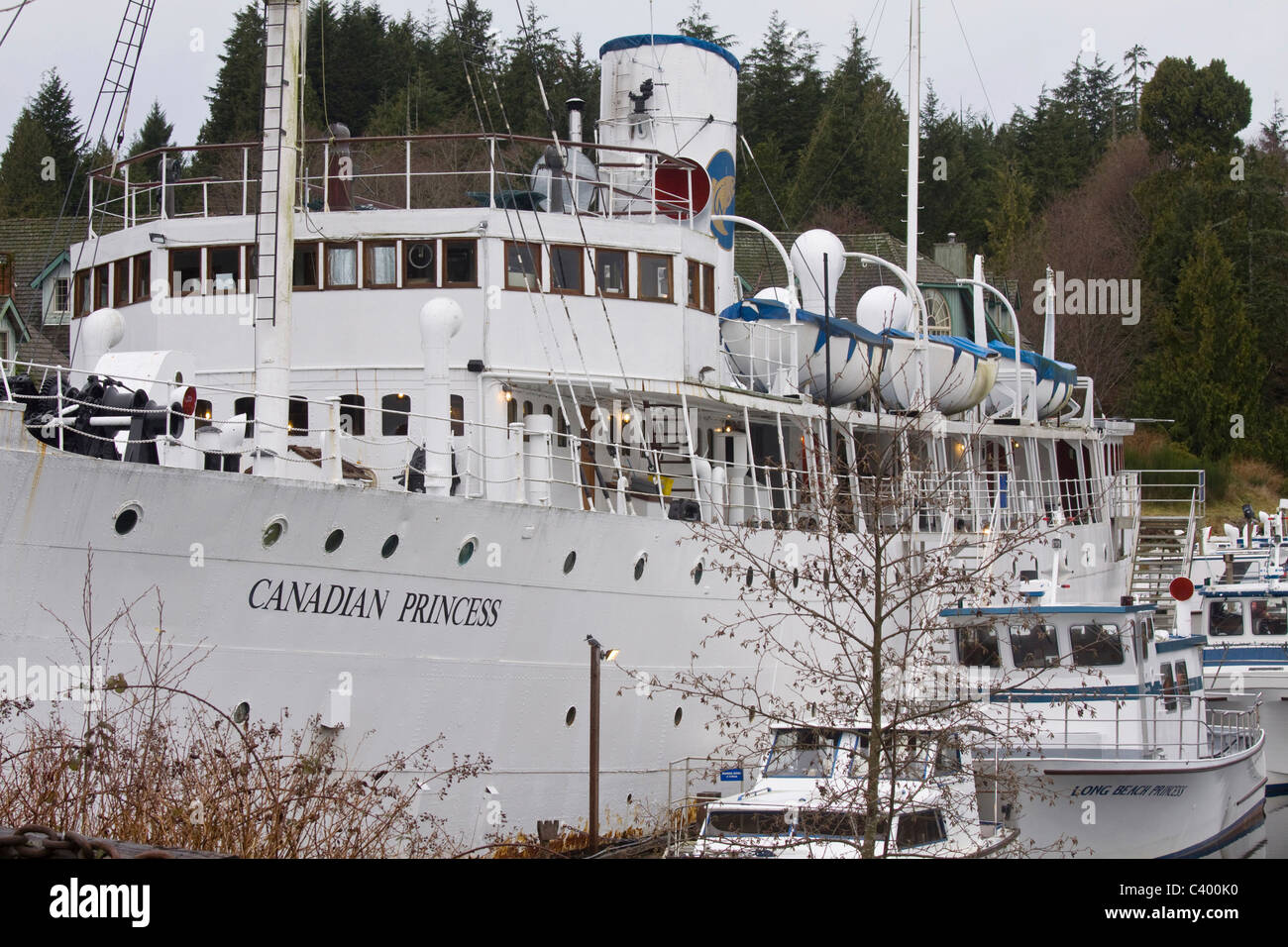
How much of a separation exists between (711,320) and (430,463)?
703cm

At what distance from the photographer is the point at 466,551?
15086 mm

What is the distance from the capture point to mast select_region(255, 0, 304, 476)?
566 inches

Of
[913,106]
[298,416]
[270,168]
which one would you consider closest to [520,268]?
[298,416]

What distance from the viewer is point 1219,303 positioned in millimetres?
49344

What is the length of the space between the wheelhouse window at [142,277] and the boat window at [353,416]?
2.81m

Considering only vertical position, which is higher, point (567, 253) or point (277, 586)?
point (567, 253)

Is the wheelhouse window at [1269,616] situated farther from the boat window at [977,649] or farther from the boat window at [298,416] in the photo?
the boat window at [298,416]

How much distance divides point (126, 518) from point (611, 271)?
332 inches

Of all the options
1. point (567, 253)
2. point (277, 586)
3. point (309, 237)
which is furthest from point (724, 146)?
point (277, 586)

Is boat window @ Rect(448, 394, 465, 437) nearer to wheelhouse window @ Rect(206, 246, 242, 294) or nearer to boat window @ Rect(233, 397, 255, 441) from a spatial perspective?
boat window @ Rect(233, 397, 255, 441)

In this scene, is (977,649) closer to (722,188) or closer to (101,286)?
(722,188)

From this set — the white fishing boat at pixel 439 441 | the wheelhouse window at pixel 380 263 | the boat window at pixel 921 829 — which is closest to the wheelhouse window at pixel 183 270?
the white fishing boat at pixel 439 441

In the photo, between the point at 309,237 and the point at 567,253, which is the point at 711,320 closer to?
the point at 567,253

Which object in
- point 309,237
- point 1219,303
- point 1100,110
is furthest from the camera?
point 1100,110
